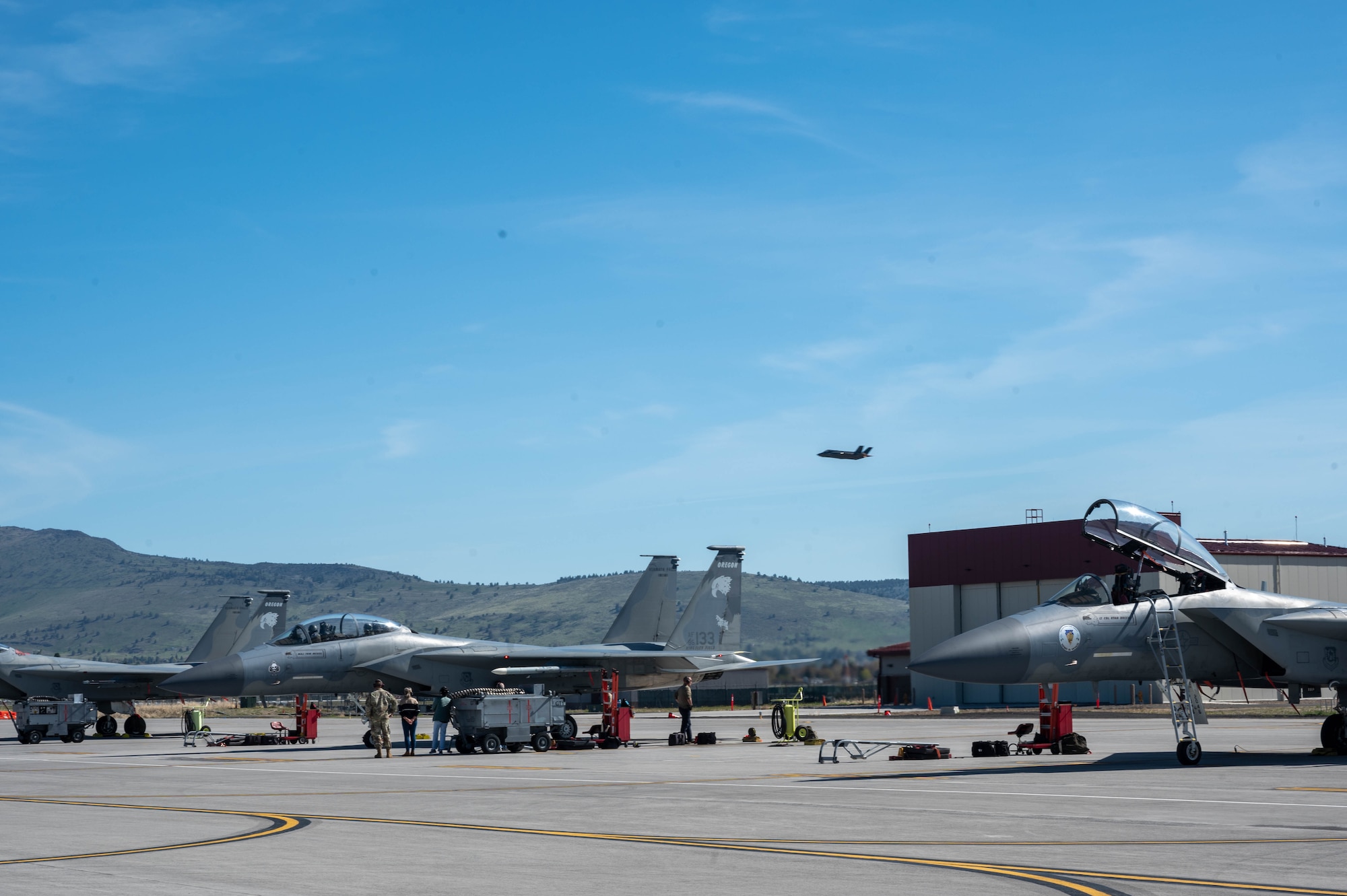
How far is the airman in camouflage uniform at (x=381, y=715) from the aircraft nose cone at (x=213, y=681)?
469 cm

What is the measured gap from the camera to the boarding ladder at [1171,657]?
1977 cm

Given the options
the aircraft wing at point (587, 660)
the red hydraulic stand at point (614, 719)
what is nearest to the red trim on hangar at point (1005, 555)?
the aircraft wing at point (587, 660)

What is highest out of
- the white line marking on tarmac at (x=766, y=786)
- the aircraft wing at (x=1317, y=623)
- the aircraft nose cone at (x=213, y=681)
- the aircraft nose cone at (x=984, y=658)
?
the aircraft wing at (x=1317, y=623)

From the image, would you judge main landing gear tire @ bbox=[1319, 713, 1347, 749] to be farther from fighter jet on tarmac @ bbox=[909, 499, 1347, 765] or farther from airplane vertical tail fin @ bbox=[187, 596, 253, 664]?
airplane vertical tail fin @ bbox=[187, 596, 253, 664]

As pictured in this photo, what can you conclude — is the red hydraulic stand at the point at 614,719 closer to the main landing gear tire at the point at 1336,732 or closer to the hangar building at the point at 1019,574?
the main landing gear tire at the point at 1336,732

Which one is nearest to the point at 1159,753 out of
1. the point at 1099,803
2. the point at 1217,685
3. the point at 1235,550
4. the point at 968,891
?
the point at 1217,685

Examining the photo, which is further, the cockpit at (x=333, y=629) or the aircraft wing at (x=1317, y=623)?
the cockpit at (x=333, y=629)

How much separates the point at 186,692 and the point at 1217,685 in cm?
2156

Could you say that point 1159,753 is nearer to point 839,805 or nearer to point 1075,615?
point 1075,615

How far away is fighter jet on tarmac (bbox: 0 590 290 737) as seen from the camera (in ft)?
128

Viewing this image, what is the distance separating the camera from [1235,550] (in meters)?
55.9

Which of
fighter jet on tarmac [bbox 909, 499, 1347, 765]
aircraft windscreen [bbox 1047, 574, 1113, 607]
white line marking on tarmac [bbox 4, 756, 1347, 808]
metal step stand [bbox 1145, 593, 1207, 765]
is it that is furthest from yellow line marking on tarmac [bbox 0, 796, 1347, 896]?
aircraft windscreen [bbox 1047, 574, 1113, 607]

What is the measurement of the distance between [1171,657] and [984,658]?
3.44m

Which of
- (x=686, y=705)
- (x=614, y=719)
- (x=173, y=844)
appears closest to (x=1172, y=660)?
(x=686, y=705)
